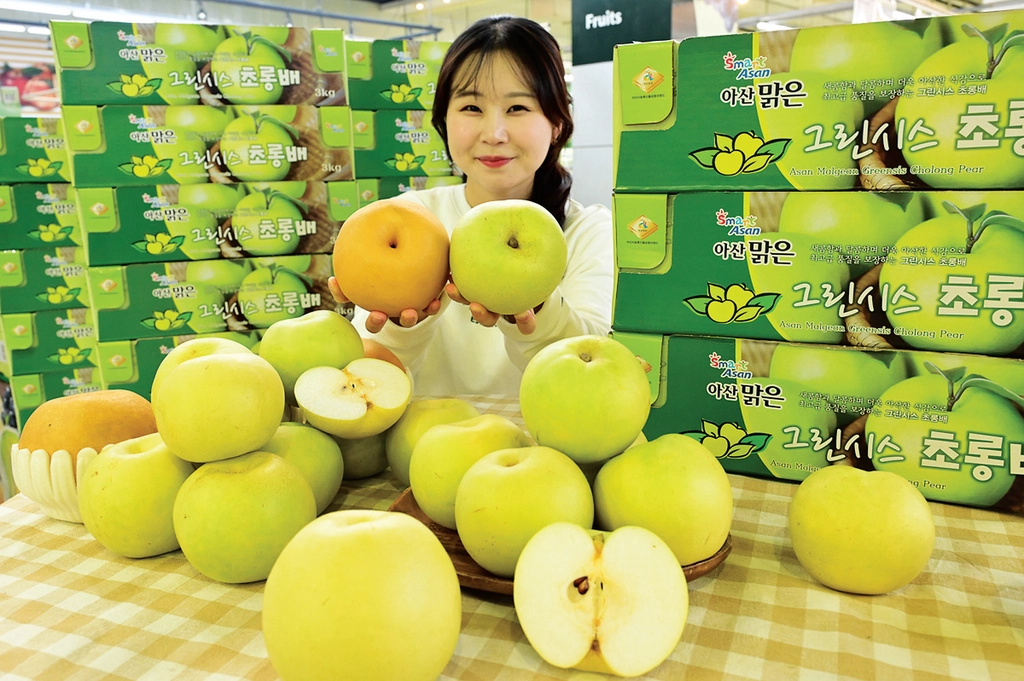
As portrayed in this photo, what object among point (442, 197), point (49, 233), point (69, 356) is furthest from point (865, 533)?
point (49, 233)

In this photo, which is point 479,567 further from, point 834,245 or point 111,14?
point 111,14

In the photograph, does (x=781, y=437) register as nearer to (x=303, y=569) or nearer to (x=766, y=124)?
(x=766, y=124)

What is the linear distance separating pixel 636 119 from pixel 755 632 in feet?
2.09

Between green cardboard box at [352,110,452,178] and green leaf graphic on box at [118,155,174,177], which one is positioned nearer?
green leaf graphic on box at [118,155,174,177]

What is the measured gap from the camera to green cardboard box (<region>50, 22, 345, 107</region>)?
1819 mm

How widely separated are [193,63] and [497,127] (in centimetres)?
102

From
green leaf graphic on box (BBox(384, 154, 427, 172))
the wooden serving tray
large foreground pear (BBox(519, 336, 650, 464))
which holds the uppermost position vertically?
green leaf graphic on box (BBox(384, 154, 427, 172))

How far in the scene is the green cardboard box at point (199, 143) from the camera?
73.9 inches

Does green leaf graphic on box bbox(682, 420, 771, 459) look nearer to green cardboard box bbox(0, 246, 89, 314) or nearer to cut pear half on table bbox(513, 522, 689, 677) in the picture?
cut pear half on table bbox(513, 522, 689, 677)

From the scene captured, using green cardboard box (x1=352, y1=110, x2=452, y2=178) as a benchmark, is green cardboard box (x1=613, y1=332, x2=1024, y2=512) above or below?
below

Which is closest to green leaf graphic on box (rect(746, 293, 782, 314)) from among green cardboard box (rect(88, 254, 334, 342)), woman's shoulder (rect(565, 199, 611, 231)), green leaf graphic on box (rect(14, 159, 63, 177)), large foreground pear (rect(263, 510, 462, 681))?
large foreground pear (rect(263, 510, 462, 681))

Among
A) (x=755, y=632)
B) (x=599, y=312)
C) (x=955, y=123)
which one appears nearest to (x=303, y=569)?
(x=755, y=632)

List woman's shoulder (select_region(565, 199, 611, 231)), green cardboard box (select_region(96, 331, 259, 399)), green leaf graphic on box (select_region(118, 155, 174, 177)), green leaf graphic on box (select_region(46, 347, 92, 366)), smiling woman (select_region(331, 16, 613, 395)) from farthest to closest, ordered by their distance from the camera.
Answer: green leaf graphic on box (select_region(46, 347, 92, 366)) < green cardboard box (select_region(96, 331, 259, 399)) < green leaf graphic on box (select_region(118, 155, 174, 177)) < woman's shoulder (select_region(565, 199, 611, 231)) < smiling woman (select_region(331, 16, 613, 395))

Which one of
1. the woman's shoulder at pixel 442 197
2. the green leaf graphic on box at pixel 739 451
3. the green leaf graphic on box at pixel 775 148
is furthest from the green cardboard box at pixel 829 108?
the woman's shoulder at pixel 442 197
